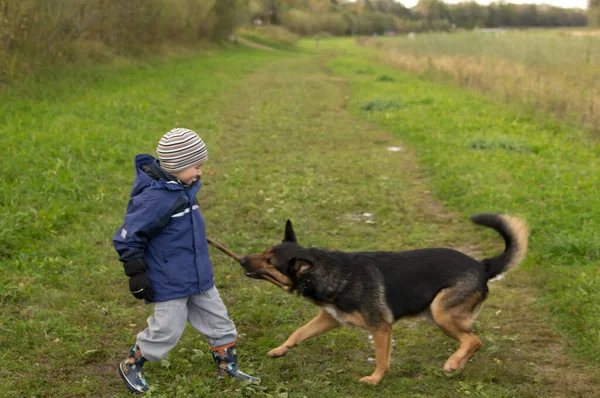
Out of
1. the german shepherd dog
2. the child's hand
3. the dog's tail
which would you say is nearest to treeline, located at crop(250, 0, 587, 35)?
the dog's tail

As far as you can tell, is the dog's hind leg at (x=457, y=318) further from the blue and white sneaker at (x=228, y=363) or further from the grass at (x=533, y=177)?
the blue and white sneaker at (x=228, y=363)

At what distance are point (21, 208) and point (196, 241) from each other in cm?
424

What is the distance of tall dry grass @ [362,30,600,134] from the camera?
14.1 metres

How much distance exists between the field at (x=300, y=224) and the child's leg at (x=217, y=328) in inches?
4.5

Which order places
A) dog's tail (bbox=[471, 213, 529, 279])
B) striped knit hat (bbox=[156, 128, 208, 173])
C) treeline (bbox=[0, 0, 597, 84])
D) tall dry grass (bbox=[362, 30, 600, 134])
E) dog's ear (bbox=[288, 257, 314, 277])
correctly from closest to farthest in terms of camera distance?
striped knit hat (bbox=[156, 128, 208, 173])
dog's ear (bbox=[288, 257, 314, 277])
dog's tail (bbox=[471, 213, 529, 279])
tall dry grass (bbox=[362, 30, 600, 134])
treeline (bbox=[0, 0, 597, 84])

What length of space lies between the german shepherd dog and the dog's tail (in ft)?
0.09

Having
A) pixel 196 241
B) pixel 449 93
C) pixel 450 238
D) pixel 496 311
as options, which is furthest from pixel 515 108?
pixel 196 241

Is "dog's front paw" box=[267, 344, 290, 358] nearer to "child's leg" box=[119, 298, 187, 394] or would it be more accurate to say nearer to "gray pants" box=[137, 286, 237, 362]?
"gray pants" box=[137, 286, 237, 362]

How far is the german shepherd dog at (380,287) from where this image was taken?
439 cm

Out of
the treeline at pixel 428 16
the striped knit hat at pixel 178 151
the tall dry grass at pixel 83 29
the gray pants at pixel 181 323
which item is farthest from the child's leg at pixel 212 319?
the treeline at pixel 428 16

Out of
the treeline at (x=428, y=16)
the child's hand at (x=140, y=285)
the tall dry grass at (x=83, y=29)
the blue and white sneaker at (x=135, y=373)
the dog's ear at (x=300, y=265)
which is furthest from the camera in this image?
the treeline at (x=428, y=16)

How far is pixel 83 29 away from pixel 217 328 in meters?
18.0

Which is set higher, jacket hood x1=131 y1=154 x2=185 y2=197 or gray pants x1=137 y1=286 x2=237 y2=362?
jacket hood x1=131 y1=154 x2=185 y2=197

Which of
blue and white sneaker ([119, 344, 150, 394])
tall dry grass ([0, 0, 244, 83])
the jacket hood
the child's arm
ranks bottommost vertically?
blue and white sneaker ([119, 344, 150, 394])
